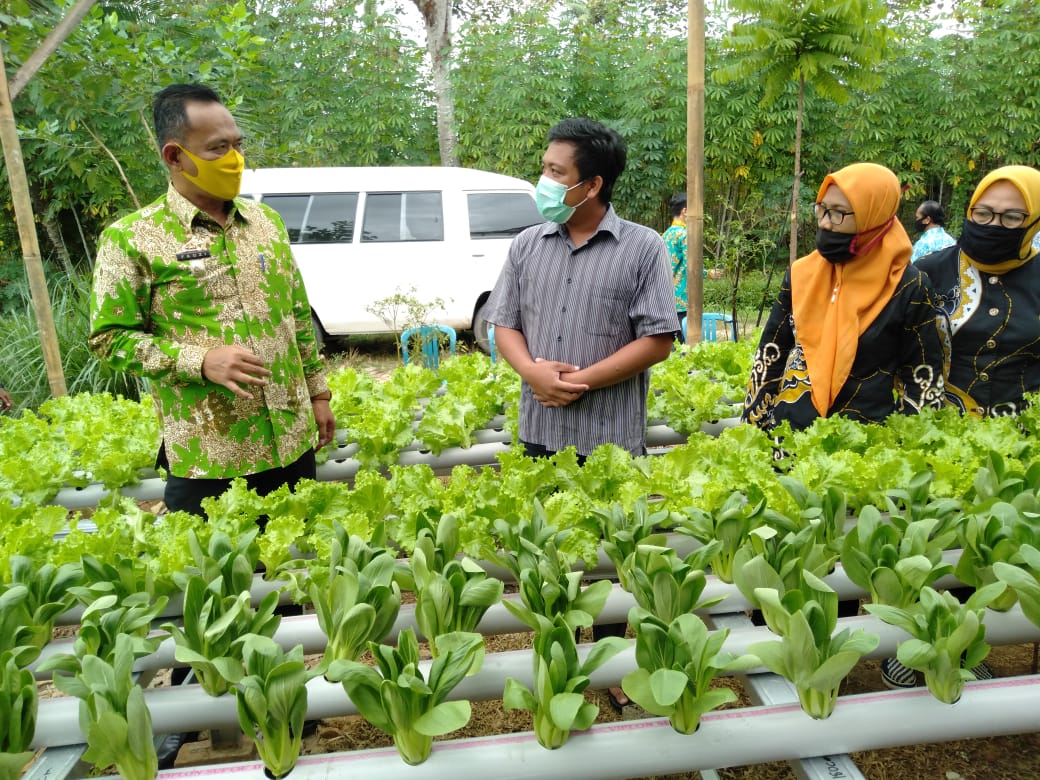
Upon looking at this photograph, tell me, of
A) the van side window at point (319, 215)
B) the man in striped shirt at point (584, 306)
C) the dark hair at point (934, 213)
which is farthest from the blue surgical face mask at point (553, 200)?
the van side window at point (319, 215)

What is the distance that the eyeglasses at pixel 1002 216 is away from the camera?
7.16 ft

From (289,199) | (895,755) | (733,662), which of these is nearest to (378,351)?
(289,199)

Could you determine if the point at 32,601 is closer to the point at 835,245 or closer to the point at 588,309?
the point at 588,309

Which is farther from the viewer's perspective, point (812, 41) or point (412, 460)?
point (812, 41)

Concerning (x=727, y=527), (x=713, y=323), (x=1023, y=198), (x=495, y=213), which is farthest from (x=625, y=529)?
(x=495, y=213)

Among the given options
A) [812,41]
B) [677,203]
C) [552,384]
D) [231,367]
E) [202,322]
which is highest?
[812,41]

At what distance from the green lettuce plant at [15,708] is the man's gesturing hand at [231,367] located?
31.2 inches

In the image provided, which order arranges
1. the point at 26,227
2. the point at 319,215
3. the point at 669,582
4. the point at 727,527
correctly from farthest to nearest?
the point at 319,215
the point at 26,227
the point at 727,527
the point at 669,582

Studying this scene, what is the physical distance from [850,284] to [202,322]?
5.90 feet

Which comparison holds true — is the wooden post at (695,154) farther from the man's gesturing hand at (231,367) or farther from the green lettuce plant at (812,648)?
the green lettuce plant at (812,648)

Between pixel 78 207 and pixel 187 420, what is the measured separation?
8.81 m

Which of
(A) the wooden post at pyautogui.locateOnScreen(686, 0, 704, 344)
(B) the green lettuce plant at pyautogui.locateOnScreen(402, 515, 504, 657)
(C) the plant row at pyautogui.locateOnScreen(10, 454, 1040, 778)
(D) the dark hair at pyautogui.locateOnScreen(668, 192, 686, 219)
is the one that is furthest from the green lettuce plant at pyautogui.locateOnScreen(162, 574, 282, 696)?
Answer: (D) the dark hair at pyautogui.locateOnScreen(668, 192, 686, 219)

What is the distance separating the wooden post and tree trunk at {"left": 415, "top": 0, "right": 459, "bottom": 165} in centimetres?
761

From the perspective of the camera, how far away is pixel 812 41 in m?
4.66
